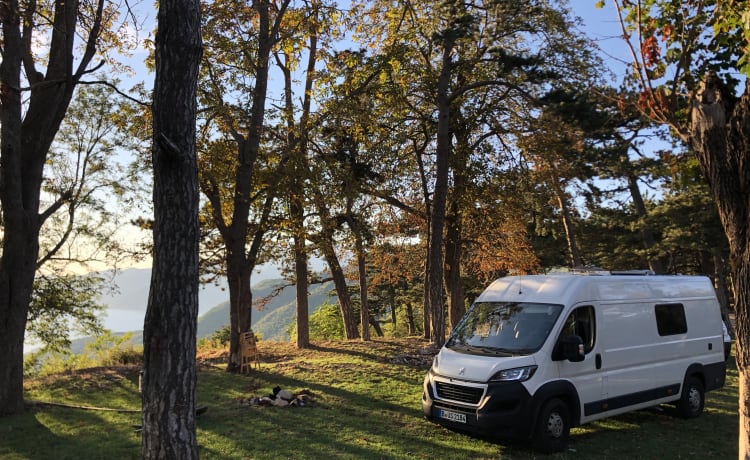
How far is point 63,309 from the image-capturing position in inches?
870

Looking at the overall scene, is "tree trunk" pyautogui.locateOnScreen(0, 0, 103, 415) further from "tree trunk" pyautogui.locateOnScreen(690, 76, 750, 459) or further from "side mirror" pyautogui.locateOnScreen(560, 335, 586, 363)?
"tree trunk" pyautogui.locateOnScreen(690, 76, 750, 459)

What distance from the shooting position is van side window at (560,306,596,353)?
802 cm

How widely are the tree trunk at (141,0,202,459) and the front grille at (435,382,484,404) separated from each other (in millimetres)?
3901

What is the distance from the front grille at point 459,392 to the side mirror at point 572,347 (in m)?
1.41

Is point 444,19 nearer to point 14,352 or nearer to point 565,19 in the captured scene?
point 565,19

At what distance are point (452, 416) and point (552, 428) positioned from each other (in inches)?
54.9

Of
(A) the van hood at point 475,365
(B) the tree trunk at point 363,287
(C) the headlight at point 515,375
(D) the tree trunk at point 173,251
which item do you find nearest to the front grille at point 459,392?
(A) the van hood at point 475,365

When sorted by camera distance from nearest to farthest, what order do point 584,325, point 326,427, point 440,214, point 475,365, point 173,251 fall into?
1. point 173,251
2. point 475,365
3. point 584,325
4. point 326,427
5. point 440,214

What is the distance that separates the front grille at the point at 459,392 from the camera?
290 inches

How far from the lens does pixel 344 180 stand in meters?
16.3

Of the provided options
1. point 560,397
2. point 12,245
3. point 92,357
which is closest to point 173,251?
point 560,397

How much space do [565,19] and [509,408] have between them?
50.1 ft

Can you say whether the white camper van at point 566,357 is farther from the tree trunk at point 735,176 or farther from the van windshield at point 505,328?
the tree trunk at point 735,176

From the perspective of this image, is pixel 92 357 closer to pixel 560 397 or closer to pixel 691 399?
pixel 560 397
